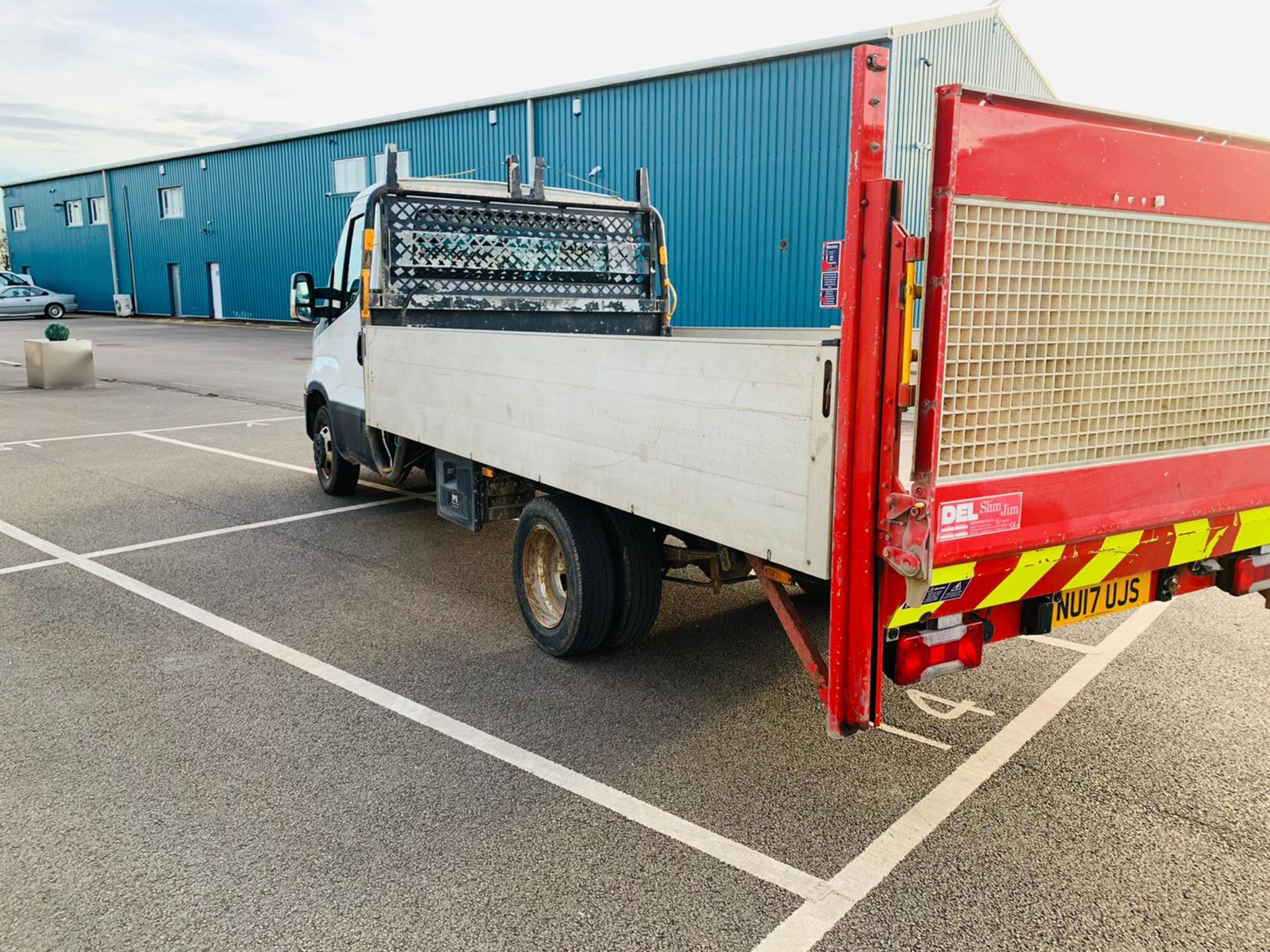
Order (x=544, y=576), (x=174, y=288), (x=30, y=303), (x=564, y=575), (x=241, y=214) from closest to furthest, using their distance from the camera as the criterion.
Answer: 1. (x=564, y=575)
2. (x=544, y=576)
3. (x=241, y=214)
4. (x=30, y=303)
5. (x=174, y=288)

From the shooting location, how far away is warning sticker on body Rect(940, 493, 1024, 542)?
2.88 meters

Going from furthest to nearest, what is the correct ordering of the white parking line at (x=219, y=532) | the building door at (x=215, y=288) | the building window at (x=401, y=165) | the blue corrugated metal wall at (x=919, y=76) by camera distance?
the building door at (x=215, y=288) < the building window at (x=401, y=165) < the blue corrugated metal wall at (x=919, y=76) < the white parking line at (x=219, y=532)

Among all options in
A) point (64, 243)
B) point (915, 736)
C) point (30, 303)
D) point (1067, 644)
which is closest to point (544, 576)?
point (915, 736)

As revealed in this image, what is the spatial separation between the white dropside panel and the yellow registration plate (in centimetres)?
100

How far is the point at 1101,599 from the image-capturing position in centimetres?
345

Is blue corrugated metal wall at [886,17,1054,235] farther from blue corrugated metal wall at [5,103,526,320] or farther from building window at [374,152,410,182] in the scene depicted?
building window at [374,152,410,182]

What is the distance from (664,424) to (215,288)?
39297 millimetres

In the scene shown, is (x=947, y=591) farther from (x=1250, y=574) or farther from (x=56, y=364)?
(x=56, y=364)

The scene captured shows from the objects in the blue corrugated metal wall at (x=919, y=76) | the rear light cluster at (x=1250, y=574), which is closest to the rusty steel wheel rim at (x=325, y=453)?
the rear light cluster at (x=1250, y=574)

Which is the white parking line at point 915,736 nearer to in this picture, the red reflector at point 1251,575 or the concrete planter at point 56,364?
the red reflector at point 1251,575

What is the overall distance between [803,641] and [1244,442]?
6.01 ft

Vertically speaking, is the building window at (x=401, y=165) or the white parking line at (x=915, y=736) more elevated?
the building window at (x=401, y=165)

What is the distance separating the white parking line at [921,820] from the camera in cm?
277

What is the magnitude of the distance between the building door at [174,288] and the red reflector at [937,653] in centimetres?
4292
